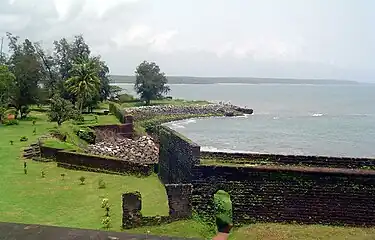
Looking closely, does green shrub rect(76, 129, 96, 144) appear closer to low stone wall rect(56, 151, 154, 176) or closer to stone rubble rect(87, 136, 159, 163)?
stone rubble rect(87, 136, 159, 163)

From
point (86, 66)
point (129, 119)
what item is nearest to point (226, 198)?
point (129, 119)

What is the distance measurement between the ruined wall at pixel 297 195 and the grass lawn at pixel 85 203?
37 cm

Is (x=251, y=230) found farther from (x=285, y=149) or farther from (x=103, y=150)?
(x=285, y=149)

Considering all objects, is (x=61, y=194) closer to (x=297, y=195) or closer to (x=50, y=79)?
(x=297, y=195)

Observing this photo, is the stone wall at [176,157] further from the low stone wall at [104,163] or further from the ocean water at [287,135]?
the ocean water at [287,135]

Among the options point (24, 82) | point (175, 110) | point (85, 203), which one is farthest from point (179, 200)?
point (175, 110)

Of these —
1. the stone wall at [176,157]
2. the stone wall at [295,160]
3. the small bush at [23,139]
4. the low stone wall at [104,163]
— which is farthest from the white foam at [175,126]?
the stone wall at [295,160]

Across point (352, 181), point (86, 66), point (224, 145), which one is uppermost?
point (86, 66)

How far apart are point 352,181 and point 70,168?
12826mm

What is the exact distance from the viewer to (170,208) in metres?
12.0

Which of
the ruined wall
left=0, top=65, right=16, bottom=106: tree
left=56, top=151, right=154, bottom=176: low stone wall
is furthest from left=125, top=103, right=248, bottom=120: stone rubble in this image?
the ruined wall

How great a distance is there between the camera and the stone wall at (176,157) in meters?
13.1

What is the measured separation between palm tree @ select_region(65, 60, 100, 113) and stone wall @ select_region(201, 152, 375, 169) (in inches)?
1181

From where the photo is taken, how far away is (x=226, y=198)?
39.7ft
